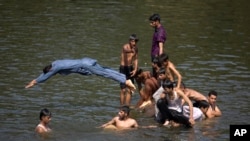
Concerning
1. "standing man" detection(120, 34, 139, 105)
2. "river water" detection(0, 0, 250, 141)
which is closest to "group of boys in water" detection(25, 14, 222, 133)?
"standing man" detection(120, 34, 139, 105)

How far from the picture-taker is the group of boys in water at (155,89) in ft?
53.5

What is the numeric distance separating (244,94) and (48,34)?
10.8 meters

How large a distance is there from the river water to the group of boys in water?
292 millimetres

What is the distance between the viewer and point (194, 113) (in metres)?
17.0

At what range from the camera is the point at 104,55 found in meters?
23.9

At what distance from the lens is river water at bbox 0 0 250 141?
1664 cm

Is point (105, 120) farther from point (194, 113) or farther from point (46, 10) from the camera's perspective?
point (46, 10)

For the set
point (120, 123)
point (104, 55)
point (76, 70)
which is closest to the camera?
point (120, 123)

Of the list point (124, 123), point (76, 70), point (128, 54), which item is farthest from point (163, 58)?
point (76, 70)

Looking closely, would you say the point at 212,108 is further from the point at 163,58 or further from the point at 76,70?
the point at 76,70

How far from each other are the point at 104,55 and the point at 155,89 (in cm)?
627

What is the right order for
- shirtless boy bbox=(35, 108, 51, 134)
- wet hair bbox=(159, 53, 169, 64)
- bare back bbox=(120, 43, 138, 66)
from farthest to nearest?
1. bare back bbox=(120, 43, 138, 66)
2. wet hair bbox=(159, 53, 169, 64)
3. shirtless boy bbox=(35, 108, 51, 134)

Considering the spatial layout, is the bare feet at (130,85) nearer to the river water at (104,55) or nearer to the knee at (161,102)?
the river water at (104,55)

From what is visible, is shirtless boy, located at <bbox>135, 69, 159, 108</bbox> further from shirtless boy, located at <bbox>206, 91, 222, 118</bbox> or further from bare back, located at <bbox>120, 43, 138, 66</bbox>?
shirtless boy, located at <bbox>206, 91, 222, 118</bbox>
